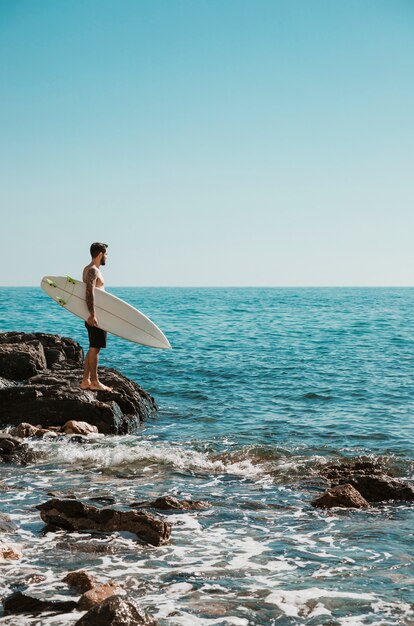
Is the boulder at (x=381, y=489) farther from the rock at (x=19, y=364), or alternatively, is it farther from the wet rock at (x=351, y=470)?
the rock at (x=19, y=364)

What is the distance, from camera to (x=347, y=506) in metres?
9.16

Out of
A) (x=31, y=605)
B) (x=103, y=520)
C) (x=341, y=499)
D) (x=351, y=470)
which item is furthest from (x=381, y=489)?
(x=31, y=605)

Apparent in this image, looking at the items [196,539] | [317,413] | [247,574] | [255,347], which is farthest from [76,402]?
[255,347]

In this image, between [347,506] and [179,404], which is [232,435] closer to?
[179,404]

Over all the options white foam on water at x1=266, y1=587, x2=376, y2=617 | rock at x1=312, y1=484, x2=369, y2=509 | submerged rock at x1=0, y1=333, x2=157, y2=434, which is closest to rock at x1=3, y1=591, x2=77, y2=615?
white foam on water at x1=266, y1=587, x2=376, y2=617

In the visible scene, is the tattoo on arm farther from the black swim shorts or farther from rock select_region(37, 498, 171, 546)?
rock select_region(37, 498, 171, 546)

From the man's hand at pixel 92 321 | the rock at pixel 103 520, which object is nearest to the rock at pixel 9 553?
the rock at pixel 103 520

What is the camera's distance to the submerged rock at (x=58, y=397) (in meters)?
13.7

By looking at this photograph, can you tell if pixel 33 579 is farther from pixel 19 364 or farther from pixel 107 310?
pixel 19 364

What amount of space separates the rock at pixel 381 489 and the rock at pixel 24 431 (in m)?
5.69

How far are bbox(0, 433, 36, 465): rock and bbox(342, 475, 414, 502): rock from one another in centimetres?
478

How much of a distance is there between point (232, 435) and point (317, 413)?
3053 mm

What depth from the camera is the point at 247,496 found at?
32.0ft

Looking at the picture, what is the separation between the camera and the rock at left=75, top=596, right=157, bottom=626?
5402 millimetres
